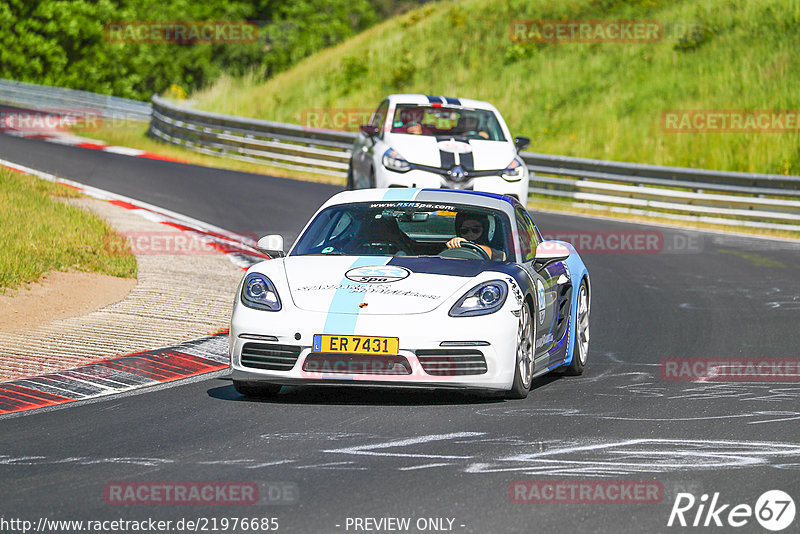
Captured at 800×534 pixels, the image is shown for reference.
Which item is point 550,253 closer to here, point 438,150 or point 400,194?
point 400,194

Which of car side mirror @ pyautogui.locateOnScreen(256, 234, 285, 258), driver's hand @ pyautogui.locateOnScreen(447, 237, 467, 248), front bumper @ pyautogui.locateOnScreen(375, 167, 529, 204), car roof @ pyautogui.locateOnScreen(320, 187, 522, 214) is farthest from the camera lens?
front bumper @ pyautogui.locateOnScreen(375, 167, 529, 204)

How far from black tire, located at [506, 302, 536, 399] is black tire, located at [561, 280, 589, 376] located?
1.17 metres

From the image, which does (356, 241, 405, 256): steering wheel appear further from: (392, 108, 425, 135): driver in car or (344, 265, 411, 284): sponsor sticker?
(392, 108, 425, 135): driver in car

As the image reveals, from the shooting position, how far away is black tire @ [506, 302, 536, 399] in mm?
7973

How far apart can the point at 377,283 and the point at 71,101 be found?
3437 cm

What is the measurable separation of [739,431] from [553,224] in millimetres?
13009

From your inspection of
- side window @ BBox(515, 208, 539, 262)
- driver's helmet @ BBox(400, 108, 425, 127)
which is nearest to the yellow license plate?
side window @ BBox(515, 208, 539, 262)

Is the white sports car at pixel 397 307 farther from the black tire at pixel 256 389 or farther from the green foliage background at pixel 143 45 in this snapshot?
the green foliage background at pixel 143 45

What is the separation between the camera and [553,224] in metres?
20.1

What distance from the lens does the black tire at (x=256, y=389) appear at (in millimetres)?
Result: 8133

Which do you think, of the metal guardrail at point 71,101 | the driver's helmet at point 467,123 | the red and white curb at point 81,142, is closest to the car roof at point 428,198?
the driver's helmet at point 467,123

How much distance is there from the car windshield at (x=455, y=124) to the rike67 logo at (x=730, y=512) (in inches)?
460

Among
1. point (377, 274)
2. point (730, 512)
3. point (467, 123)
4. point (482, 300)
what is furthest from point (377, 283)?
point (467, 123)

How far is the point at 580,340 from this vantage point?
9.68 meters
